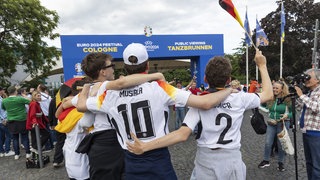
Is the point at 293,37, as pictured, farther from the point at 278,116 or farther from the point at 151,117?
the point at 151,117

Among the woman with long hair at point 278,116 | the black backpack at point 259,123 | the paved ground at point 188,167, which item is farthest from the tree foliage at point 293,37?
the black backpack at point 259,123

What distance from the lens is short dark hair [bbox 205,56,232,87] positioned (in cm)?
207

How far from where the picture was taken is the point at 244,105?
2176 millimetres

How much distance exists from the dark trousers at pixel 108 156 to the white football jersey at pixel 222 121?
74 cm

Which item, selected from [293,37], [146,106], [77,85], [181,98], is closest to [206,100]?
[181,98]

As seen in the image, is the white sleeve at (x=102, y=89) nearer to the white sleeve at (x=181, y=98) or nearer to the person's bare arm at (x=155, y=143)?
the person's bare arm at (x=155, y=143)

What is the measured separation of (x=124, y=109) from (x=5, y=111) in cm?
687

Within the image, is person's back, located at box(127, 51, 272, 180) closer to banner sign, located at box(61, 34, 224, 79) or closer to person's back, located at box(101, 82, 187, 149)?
person's back, located at box(101, 82, 187, 149)

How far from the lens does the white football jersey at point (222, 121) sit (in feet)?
6.91

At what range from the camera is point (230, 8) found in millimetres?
2283

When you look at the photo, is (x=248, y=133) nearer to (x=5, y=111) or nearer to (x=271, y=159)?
(x=271, y=159)

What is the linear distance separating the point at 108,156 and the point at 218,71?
1.25 metres

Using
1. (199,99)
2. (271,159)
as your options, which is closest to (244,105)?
(199,99)

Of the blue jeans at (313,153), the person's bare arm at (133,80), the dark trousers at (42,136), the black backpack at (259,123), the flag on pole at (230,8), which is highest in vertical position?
the flag on pole at (230,8)
